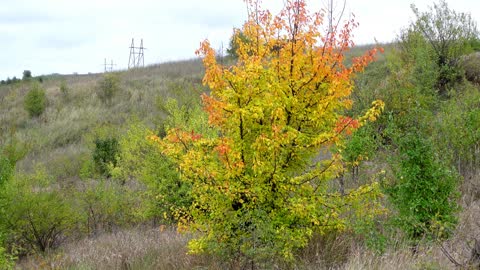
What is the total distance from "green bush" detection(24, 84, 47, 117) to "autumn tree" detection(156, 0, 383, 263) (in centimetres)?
3402

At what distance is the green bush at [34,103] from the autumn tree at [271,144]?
3402cm

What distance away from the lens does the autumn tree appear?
630cm

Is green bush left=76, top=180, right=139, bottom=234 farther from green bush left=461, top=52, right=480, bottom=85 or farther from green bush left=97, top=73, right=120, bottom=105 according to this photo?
green bush left=97, top=73, right=120, bottom=105

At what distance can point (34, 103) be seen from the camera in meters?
37.8

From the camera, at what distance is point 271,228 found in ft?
20.5

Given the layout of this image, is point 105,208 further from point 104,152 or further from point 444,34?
point 444,34

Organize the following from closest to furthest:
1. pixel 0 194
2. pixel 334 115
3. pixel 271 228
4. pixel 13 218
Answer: pixel 271 228 → pixel 334 115 → pixel 0 194 → pixel 13 218

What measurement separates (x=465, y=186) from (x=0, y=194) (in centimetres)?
1072

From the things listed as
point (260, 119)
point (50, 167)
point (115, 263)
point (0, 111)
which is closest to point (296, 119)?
point (260, 119)

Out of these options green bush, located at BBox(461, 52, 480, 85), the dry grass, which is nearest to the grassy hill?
the dry grass

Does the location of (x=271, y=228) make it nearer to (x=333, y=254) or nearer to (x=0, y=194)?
(x=333, y=254)

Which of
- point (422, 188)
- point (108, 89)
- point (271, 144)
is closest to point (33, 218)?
point (271, 144)

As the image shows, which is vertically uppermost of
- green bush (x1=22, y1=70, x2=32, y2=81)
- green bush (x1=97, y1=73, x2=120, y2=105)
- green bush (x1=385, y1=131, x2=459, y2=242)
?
green bush (x1=22, y1=70, x2=32, y2=81)

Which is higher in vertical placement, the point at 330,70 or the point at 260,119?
the point at 330,70
